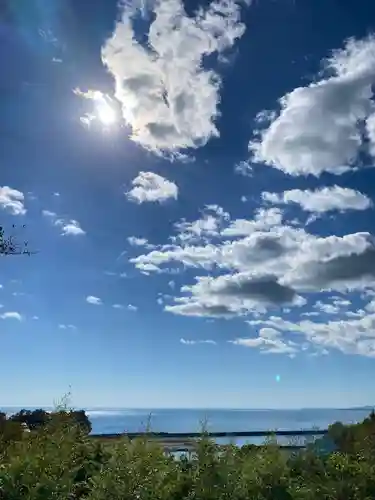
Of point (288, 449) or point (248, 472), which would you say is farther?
point (288, 449)

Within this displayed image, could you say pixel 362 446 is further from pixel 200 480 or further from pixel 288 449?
pixel 200 480

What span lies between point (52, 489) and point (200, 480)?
137 centimetres

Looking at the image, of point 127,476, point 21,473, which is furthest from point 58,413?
point 127,476

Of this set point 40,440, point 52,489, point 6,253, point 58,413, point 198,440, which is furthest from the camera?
point 6,253

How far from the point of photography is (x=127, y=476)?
17.0ft

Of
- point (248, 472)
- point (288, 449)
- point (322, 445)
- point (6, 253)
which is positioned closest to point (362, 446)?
point (322, 445)

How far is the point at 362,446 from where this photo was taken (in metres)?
5.87

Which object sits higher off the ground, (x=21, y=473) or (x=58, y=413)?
(x=58, y=413)

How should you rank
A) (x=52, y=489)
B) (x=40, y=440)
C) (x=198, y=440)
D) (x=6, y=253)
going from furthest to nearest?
(x=6, y=253), (x=40, y=440), (x=198, y=440), (x=52, y=489)

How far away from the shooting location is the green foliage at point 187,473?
514 cm

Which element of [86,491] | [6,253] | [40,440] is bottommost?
[86,491]

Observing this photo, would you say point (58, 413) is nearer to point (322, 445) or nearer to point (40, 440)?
point (40, 440)

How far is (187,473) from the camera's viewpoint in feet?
17.8

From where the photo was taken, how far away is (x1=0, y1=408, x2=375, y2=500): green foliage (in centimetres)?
514
